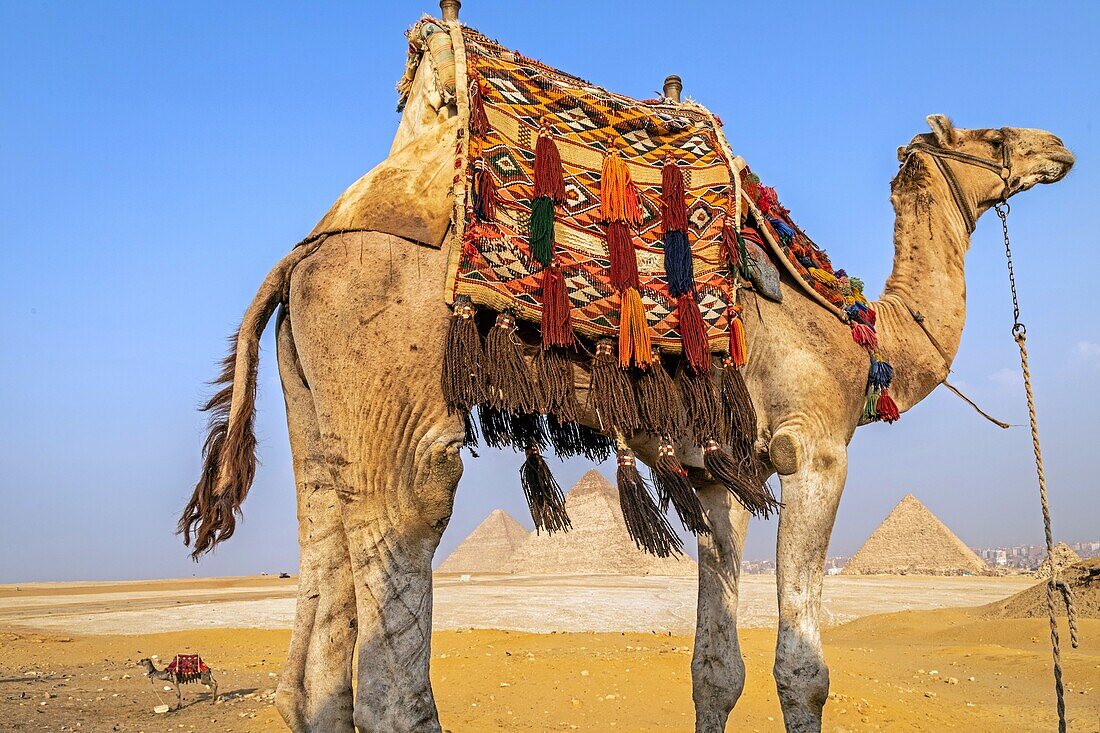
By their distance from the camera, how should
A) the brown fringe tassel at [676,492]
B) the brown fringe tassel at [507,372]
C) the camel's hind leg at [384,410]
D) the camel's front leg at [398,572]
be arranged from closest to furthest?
1. the camel's front leg at [398,572]
2. the camel's hind leg at [384,410]
3. the brown fringe tassel at [507,372]
4. the brown fringe tassel at [676,492]

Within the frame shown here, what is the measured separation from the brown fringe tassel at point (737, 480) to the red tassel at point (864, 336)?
1.21 m

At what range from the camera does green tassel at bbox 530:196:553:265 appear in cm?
433

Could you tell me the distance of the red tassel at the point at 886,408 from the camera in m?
5.45

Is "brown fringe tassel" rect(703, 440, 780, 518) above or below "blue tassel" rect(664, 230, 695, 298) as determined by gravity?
below

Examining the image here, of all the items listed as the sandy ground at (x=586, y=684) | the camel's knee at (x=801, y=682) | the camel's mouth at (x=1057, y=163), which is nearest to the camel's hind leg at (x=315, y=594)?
the camel's knee at (x=801, y=682)

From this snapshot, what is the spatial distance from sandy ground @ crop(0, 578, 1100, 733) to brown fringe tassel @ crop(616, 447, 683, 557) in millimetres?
3264

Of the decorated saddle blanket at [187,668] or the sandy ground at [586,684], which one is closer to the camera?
the sandy ground at [586,684]

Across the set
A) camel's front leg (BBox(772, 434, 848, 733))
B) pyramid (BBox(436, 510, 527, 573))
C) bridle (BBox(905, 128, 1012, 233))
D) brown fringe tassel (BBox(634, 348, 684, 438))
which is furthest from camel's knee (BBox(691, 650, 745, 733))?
pyramid (BBox(436, 510, 527, 573))

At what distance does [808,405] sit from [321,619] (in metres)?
2.79

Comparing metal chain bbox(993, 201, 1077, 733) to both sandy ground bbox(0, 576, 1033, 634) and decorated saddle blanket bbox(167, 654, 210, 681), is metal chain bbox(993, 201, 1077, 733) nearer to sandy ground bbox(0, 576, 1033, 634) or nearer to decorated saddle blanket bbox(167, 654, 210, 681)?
decorated saddle blanket bbox(167, 654, 210, 681)

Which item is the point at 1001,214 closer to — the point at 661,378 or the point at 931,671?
the point at 661,378

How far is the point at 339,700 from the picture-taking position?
406 cm

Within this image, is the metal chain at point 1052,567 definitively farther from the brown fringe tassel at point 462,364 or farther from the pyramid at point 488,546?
the pyramid at point 488,546

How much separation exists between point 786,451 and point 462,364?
2.01 m
